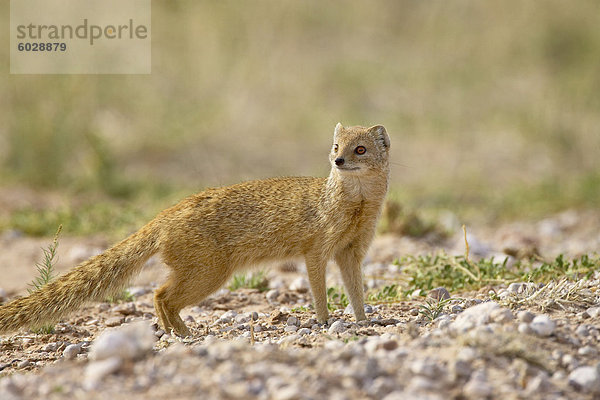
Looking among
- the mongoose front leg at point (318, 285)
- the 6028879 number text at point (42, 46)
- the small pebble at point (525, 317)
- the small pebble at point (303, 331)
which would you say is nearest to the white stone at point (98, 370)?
the small pebble at point (303, 331)

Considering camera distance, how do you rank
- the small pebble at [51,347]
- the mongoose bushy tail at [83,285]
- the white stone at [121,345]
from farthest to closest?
1. the small pebble at [51,347]
2. the mongoose bushy tail at [83,285]
3. the white stone at [121,345]

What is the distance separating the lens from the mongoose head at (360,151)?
4055mm

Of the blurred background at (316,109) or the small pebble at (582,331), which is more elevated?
the blurred background at (316,109)

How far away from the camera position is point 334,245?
4.05 metres

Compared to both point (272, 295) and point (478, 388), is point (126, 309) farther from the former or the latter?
point (478, 388)

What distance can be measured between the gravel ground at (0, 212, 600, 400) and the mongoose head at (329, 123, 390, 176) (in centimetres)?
87

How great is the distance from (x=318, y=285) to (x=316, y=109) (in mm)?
8041

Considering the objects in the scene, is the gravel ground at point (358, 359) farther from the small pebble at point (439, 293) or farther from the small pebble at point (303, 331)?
the small pebble at point (439, 293)

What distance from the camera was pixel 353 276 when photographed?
4.12m

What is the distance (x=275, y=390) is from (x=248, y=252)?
5.59 feet

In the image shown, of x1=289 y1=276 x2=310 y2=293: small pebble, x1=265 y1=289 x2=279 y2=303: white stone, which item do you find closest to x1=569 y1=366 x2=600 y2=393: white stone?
x1=265 y1=289 x2=279 y2=303: white stone

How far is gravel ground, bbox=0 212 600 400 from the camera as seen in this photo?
95.2 inches

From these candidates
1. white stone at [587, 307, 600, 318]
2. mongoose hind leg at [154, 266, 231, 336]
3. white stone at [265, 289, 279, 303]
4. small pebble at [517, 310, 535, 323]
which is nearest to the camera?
small pebble at [517, 310, 535, 323]

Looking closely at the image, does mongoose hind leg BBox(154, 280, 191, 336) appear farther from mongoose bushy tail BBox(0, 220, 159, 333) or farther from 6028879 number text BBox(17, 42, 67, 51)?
6028879 number text BBox(17, 42, 67, 51)
